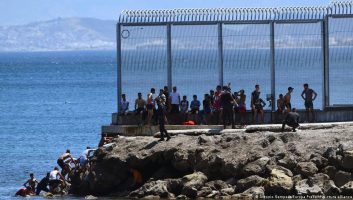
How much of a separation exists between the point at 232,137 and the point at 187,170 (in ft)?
5.52

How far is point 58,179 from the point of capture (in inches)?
1731

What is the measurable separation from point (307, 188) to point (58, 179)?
9575 millimetres

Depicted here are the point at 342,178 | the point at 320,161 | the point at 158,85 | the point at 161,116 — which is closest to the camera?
the point at 342,178

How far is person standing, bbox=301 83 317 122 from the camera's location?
43469mm

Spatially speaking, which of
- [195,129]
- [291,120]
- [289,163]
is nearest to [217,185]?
[289,163]

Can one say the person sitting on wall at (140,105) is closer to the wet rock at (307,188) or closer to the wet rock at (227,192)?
the wet rock at (227,192)

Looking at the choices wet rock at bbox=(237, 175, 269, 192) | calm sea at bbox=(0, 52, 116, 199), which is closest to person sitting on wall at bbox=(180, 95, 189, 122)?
wet rock at bbox=(237, 175, 269, 192)

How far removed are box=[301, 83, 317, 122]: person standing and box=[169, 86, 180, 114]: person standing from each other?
3.97 meters

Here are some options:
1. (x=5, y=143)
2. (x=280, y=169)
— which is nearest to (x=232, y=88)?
(x=280, y=169)

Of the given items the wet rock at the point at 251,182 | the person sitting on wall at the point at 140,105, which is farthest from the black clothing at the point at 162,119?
the wet rock at the point at 251,182

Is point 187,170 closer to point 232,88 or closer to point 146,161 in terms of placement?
point 146,161

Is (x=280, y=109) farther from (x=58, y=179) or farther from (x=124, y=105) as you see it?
(x=58, y=179)

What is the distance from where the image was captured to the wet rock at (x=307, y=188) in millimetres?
37781

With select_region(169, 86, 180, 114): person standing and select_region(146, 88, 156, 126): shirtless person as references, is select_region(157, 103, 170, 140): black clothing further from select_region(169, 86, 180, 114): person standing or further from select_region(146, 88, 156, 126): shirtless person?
select_region(169, 86, 180, 114): person standing
